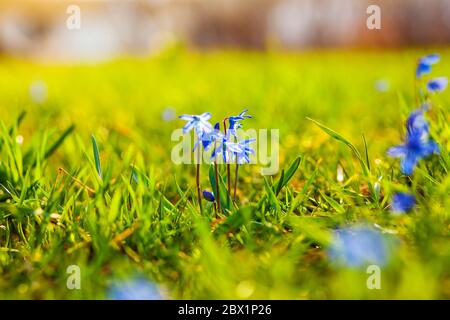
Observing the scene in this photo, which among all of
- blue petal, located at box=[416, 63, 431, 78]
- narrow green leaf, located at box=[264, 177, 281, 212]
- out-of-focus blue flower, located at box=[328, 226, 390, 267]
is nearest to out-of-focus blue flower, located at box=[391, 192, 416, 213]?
out-of-focus blue flower, located at box=[328, 226, 390, 267]

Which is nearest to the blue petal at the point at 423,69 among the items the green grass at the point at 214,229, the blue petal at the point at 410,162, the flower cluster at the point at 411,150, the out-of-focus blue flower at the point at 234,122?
the green grass at the point at 214,229

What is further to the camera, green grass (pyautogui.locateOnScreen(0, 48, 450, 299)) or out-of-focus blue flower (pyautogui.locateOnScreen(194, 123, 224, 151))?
out-of-focus blue flower (pyautogui.locateOnScreen(194, 123, 224, 151))

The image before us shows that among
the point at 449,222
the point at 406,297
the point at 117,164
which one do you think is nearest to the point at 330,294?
the point at 406,297

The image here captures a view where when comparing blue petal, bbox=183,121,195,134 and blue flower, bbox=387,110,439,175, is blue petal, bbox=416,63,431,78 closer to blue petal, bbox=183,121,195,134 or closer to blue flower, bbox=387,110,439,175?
blue flower, bbox=387,110,439,175

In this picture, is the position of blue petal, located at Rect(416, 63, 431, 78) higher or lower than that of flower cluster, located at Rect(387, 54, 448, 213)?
higher

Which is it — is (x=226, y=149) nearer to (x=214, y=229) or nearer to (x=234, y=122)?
(x=234, y=122)

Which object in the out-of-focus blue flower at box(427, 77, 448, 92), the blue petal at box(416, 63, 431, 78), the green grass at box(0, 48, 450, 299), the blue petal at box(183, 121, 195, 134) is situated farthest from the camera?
the blue petal at box(416, 63, 431, 78)
